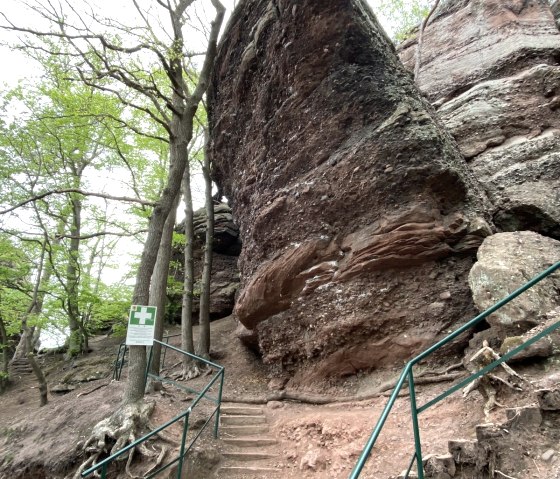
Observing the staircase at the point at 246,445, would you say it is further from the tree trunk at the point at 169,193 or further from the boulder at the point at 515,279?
the boulder at the point at 515,279

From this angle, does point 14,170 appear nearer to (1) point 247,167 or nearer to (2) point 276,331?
(1) point 247,167

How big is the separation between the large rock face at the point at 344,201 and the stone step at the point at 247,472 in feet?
7.31

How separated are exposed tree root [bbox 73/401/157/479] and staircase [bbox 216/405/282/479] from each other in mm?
1224

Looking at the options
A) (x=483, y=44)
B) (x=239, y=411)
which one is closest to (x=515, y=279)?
(x=239, y=411)

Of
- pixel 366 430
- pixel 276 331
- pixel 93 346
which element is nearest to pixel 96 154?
pixel 93 346

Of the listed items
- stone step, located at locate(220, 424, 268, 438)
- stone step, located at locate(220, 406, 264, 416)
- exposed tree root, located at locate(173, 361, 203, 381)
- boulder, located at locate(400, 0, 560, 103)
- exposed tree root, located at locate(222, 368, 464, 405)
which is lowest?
stone step, located at locate(220, 424, 268, 438)

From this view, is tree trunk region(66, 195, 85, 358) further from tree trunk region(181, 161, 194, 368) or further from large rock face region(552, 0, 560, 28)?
large rock face region(552, 0, 560, 28)

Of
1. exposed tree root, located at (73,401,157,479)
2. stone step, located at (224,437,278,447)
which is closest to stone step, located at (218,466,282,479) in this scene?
stone step, located at (224,437,278,447)

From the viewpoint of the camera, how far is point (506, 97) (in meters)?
8.16

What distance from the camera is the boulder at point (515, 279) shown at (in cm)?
417

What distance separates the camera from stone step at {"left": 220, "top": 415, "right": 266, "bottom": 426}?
639 centimetres

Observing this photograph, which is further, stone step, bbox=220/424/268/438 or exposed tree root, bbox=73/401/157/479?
stone step, bbox=220/424/268/438

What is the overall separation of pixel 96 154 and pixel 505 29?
16815 mm

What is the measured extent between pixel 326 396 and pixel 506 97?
26.8 ft
